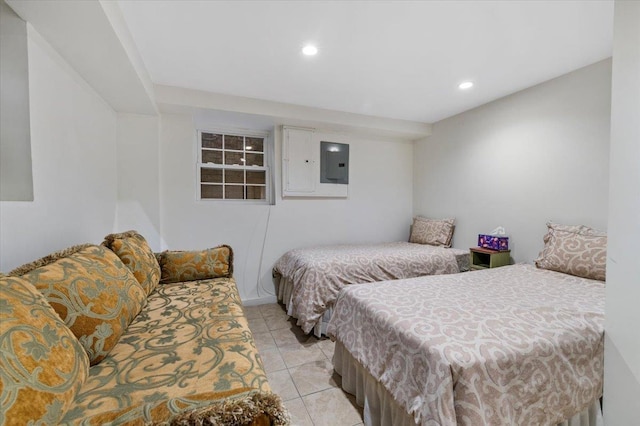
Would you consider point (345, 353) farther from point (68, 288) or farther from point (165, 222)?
point (165, 222)

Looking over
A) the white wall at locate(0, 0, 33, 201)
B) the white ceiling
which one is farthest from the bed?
the white wall at locate(0, 0, 33, 201)

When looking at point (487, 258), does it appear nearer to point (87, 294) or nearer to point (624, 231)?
point (624, 231)

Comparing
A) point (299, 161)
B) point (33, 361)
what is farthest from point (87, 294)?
point (299, 161)

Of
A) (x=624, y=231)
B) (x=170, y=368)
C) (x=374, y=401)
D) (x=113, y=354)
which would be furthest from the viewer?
(x=374, y=401)

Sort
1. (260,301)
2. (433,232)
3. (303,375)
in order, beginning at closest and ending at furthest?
(303,375) < (260,301) < (433,232)

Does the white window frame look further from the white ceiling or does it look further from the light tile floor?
the light tile floor

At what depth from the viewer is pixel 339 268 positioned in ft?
8.33

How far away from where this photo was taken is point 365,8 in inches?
62.4

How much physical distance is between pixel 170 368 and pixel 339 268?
68.6 inches

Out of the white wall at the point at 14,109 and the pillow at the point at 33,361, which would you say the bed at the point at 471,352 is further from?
the white wall at the point at 14,109

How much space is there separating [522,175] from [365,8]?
231 cm

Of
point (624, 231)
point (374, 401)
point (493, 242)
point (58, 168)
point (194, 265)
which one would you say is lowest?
point (374, 401)

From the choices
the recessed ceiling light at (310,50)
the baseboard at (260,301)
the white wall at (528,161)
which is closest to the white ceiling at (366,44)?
the recessed ceiling light at (310,50)

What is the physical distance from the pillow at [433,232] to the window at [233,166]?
7.16 ft
